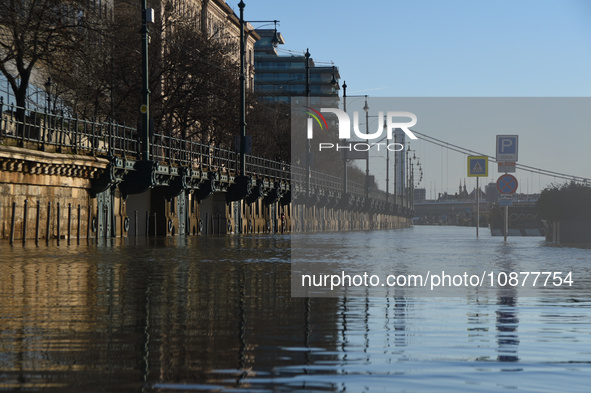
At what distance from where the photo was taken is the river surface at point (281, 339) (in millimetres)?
5613

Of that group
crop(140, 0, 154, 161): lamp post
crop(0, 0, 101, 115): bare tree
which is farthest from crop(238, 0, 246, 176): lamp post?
crop(0, 0, 101, 115): bare tree

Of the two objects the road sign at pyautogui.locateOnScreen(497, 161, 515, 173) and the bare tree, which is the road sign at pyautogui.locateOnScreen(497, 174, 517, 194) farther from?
the bare tree

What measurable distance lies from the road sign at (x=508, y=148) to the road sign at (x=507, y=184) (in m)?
1.76

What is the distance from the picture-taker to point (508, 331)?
27.0 ft

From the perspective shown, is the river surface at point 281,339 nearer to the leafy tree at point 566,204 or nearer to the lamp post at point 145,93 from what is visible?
the lamp post at point 145,93

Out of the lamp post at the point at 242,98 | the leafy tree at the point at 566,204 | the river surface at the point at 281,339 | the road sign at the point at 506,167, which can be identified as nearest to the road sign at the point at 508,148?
the road sign at the point at 506,167

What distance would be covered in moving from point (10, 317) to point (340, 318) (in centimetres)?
275

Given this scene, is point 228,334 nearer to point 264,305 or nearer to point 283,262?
point 264,305

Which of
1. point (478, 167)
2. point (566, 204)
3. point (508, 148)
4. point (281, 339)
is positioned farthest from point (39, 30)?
point (281, 339)

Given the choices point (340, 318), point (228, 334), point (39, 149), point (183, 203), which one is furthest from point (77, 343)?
point (183, 203)

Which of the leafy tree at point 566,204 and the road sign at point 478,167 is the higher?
the road sign at point 478,167

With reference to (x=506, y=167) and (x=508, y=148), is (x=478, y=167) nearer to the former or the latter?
(x=506, y=167)

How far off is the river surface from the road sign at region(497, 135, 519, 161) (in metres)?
27.3

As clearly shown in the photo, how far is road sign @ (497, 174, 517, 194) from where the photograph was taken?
38.2 meters
